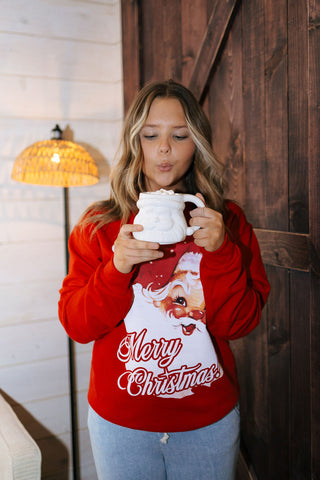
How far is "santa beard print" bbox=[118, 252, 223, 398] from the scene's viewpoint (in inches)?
36.9

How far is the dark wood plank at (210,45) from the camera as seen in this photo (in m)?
1.40

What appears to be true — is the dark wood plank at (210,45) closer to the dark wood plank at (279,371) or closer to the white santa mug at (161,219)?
the dark wood plank at (279,371)

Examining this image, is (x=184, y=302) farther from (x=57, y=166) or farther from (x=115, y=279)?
(x=57, y=166)

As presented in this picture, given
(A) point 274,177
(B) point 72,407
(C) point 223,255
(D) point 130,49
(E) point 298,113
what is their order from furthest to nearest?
(D) point 130,49
(B) point 72,407
(A) point 274,177
(E) point 298,113
(C) point 223,255

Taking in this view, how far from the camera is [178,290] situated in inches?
37.7

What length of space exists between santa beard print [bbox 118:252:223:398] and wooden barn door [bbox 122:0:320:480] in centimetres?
37

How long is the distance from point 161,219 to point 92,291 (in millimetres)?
246

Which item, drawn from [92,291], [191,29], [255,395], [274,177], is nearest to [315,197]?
[274,177]

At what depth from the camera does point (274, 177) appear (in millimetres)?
1263

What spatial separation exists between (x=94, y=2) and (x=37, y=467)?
1.90m

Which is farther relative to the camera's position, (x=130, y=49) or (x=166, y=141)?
(x=130, y=49)

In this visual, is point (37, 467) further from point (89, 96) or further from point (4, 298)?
point (89, 96)

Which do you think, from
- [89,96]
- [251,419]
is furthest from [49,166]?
[251,419]

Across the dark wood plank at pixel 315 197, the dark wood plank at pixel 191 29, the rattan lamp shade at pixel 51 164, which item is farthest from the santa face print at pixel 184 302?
the dark wood plank at pixel 191 29
